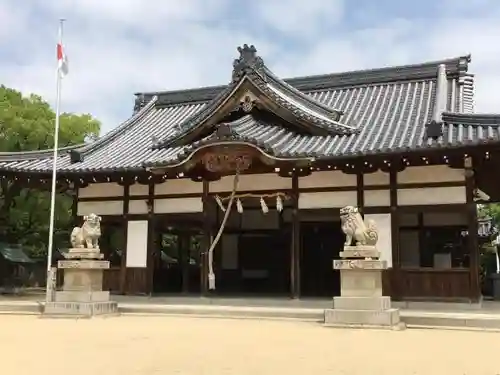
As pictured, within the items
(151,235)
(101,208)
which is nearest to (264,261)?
(151,235)

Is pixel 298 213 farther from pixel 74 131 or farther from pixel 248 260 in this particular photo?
pixel 74 131

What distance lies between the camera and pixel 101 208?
16.5 m

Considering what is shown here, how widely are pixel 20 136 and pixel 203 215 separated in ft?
36.8

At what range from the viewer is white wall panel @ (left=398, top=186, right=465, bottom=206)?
42.6ft

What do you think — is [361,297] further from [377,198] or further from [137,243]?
[137,243]

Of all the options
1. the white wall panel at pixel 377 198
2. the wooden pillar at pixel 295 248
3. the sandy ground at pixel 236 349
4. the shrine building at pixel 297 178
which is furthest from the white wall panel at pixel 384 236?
the sandy ground at pixel 236 349

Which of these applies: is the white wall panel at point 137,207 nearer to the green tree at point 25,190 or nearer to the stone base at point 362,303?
the green tree at point 25,190

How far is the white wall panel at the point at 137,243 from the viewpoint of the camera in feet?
51.4

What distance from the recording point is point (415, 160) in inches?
508

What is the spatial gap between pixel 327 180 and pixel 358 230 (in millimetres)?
3549

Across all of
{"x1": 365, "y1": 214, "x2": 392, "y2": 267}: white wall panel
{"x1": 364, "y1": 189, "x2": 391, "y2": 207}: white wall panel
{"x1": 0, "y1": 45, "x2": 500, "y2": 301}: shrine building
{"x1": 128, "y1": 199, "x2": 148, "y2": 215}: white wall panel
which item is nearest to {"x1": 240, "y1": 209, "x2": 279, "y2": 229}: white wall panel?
{"x1": 0, "y1": 45, "x2": 500, "y2": 301}: shrine building

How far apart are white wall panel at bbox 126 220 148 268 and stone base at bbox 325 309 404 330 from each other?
6836 mm

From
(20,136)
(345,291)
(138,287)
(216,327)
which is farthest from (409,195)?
(20,136)

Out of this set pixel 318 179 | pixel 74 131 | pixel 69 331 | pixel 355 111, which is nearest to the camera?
Result: pixel 69 331
